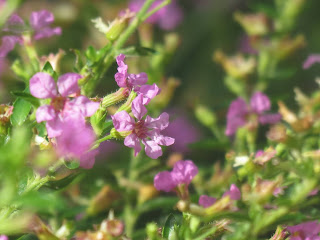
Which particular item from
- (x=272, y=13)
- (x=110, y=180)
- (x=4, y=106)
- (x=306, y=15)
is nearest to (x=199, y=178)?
(x=110, y=180)

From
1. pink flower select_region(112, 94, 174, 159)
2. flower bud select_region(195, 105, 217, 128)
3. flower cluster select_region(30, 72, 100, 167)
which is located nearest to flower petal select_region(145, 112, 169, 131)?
pink flower select_region(112, 94, 174, 159)

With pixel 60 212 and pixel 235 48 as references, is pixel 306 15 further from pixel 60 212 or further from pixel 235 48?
pixel 60 212

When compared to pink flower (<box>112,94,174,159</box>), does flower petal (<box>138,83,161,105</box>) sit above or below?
above

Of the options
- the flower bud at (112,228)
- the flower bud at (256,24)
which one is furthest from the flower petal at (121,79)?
the flower bud at (256,24)

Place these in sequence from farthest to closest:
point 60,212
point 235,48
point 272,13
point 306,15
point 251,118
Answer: point 306,15
point 235,48
point 272,13
point 251,118
point 60,212

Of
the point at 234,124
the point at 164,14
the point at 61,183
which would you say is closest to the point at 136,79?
the point at 61,183

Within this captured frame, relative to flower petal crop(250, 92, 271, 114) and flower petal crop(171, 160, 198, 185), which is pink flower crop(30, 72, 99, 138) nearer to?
flower petal crop(171, 160, 198, 185)

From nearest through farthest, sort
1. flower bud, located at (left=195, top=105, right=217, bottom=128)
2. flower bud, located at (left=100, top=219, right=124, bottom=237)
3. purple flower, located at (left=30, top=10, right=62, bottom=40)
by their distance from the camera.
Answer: flower bud, located at (left=100, top=219, right=124, bottom=237) → purple flower, located at (left=30, top=10, right=62, bottom=40) → flower bud, located at (left=195, top=105, right=217, bottom=128)
